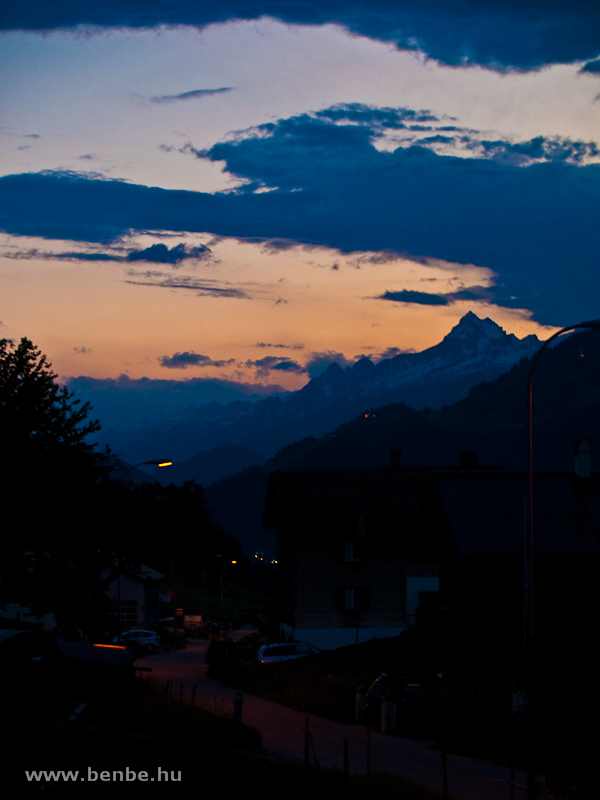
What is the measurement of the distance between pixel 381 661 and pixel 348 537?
14477mm

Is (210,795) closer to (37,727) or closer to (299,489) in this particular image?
(37,727)

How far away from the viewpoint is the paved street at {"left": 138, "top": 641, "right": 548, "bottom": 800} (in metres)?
19.2

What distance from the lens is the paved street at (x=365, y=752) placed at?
19.2m

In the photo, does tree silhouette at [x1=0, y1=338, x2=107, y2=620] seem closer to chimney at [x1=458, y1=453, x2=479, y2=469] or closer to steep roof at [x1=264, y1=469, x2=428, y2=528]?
steep roof at [x1=264, y1=469, x2=428, y2=528]

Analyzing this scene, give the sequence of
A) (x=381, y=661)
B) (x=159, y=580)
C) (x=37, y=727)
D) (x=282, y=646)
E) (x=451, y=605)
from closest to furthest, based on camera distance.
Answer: (x=37, y=727) → (x=451, y=605) → (x=381, y=661) → (x=282, y=646) → (x=159, y=580)

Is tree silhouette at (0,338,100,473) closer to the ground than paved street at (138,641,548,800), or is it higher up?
higher up

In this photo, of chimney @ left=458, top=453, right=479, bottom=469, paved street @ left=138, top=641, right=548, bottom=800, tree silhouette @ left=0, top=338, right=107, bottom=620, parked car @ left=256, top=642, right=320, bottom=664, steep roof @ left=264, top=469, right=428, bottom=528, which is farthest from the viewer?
chimney @ left=458, top=453, right=479, bottom=469

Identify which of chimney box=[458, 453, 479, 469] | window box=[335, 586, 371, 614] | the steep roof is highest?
chimney box=[458, 453, 479, 469]

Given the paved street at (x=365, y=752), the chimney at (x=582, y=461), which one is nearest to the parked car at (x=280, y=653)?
the paved street at (x=365, y=752)

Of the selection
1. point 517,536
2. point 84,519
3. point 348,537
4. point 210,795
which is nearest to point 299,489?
point 348,537

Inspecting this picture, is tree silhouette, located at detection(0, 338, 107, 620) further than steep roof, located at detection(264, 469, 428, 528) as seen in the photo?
No

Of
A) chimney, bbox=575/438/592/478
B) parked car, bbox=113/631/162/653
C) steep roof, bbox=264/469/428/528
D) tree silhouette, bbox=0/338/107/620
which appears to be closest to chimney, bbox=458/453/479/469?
steep roof, bbox=264/469/428/528

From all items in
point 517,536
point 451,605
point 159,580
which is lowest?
point 159,580

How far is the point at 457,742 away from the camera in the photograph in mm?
24828
